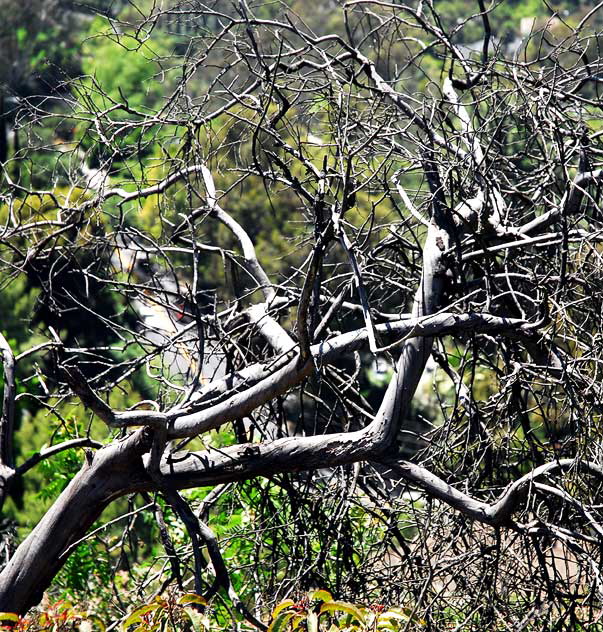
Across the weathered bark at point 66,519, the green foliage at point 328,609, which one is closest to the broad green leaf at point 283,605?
the green foliage at point 328,609

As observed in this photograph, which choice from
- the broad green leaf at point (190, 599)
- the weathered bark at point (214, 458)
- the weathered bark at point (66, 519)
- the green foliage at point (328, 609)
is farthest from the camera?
the weathered bark at point (66, 519)

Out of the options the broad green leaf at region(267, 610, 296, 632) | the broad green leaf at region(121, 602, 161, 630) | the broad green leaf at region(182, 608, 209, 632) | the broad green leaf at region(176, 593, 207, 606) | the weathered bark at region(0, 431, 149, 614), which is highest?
the weathered bark at region(0, 431, 149, 614)

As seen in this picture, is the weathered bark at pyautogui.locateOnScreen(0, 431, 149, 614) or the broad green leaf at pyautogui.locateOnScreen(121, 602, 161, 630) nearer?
the broad green leaf at pyautogui.locateOnScreen(121, 602, 161, 630)

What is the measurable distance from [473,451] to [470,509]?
0.88 m

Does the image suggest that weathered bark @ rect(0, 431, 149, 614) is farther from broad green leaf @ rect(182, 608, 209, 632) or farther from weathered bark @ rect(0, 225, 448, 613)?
broad green leaf @ rect(182, 608, 209, 632)

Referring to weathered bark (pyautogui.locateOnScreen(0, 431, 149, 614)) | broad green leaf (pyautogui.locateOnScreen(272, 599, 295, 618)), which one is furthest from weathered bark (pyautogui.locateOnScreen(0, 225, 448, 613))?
broad green leaf (pyautogui.locateOnScreen(272, 599, 295, 618))

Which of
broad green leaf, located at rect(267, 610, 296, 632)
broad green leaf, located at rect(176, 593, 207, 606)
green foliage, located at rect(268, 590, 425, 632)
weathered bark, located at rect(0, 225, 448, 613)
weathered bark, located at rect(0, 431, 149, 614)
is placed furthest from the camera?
weathered bark, located at rect(0, 431, 149, 614)

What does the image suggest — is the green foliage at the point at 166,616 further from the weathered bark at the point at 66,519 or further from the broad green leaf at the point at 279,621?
the weathered bark at the point at 66,519

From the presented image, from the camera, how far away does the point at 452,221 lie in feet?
11.1

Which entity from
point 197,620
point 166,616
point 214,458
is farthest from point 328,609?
point 214,458

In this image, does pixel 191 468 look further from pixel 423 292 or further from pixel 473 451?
pixel 473 451

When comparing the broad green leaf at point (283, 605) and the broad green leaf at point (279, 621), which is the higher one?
the broad green leaf at point (283, 605)

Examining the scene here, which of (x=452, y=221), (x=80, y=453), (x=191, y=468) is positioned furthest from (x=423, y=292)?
(x=80, y=453)

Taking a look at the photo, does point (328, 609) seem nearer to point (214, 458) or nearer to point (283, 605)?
point (283, 605)
